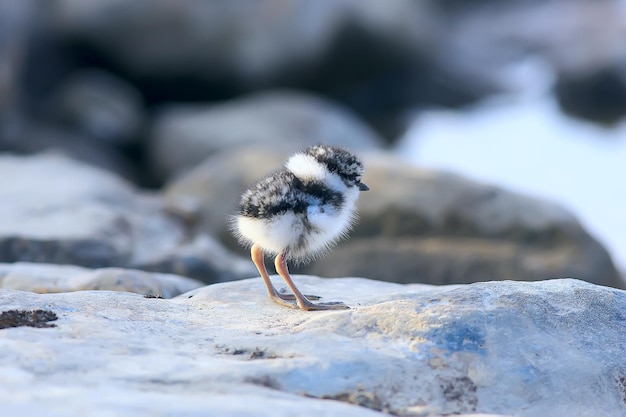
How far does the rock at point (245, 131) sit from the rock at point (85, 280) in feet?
28.7

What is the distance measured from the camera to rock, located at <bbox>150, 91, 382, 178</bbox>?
1502cm

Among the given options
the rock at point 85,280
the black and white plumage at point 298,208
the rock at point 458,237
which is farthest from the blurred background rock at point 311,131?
the black and white plumage at point 298,208

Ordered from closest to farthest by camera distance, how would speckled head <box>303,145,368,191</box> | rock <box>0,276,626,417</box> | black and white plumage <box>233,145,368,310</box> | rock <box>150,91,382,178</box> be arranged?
rock <box>0,276,626,417</box>
black and white plumage <box>233,145,368,310</box>
speckled head <box>303,145,368,191</box>
rock <box>150,91,382,178</box>

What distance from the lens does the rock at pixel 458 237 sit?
8.58 meters

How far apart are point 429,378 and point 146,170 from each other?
12312 mm

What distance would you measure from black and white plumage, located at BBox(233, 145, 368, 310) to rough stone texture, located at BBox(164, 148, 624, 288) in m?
3.28

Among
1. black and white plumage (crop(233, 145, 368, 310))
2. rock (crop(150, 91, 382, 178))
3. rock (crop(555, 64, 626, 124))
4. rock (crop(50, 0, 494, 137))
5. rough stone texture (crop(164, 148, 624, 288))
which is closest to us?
black and white plumage (crop(233, 145, 368, 310))

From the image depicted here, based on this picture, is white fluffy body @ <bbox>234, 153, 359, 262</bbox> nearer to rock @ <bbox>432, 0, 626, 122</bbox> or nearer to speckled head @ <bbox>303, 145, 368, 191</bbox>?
speckled head @ <bbox>303, 145, 368, 191</bbox>

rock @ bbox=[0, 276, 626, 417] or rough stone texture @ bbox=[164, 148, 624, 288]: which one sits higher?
rough stone texture @ bbox=[164, 148, 624, 288]

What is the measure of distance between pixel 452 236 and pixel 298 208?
4.19 m

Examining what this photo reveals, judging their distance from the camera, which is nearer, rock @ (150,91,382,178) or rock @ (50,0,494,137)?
rock @ (150,91,382,178)

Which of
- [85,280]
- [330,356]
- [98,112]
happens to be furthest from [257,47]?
[330,356]

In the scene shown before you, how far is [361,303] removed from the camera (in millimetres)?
4832

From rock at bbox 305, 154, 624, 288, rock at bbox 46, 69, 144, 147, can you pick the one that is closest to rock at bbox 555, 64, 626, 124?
rock at bbox 46, 69, 144, 147
